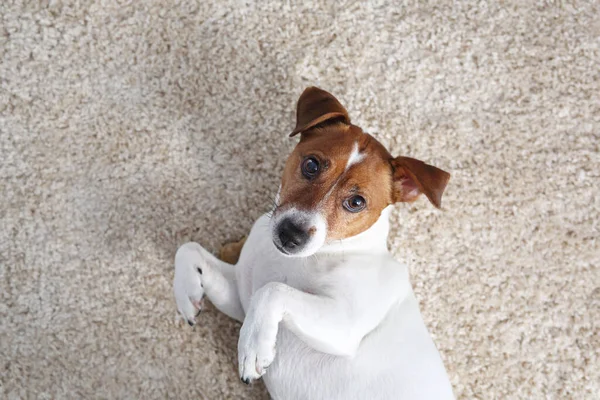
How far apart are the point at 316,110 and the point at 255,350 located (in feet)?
3.73

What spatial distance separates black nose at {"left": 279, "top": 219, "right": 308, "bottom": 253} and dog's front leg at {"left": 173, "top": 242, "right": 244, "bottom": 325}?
0.59m

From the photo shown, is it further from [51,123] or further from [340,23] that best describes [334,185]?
[51,123]

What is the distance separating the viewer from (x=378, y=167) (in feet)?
8.73

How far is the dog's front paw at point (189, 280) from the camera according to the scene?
290 centimetres

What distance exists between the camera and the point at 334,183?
8.45ft

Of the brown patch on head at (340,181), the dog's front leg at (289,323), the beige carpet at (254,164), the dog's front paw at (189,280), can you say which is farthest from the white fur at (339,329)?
the beige carpet at (254,164)

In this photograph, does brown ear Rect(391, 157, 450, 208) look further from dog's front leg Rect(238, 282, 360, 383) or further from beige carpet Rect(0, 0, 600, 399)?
beige carpet Rect(0, 0, 600, 399)

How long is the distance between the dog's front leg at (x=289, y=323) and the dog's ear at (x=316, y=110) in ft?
2.48

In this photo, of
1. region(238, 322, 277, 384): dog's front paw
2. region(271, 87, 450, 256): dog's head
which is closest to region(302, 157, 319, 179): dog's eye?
region(271, 87, 450, 256): dog's head

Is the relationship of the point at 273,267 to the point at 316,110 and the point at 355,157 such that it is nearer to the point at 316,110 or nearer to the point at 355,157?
the point at 355,157

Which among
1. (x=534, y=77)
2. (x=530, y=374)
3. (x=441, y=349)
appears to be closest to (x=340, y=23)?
(x=534, y=77)

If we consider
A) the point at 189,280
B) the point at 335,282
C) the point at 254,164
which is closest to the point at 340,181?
the point at 335,282

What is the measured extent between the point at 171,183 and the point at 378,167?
1408 mm

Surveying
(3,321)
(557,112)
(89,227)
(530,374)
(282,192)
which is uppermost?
(282,192)
